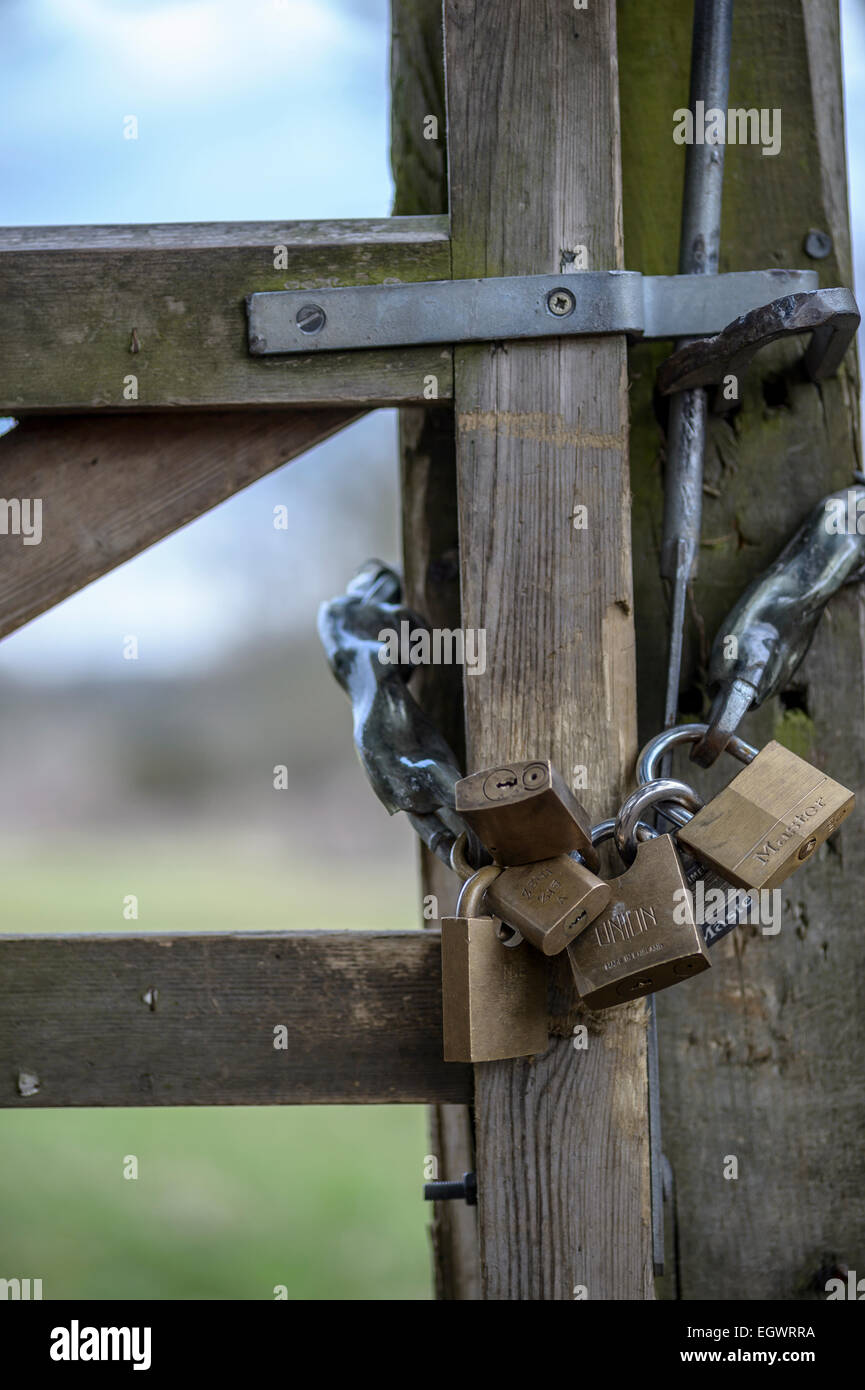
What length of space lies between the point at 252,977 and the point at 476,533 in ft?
1.43

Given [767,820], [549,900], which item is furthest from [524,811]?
[767,820]

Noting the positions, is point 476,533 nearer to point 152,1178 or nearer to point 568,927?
point 568,927

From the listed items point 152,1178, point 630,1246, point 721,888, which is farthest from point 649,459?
point 152,1178

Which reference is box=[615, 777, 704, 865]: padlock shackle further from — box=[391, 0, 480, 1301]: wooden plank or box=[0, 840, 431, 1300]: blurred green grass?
box=[0, 840, 431, 1300]: blurred green grass

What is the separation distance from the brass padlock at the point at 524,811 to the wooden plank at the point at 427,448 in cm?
39

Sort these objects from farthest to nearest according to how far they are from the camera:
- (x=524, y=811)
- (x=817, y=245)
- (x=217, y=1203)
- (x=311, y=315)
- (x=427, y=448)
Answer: (x=217, y=1203), (x=427, y=448), (x=817, y=245), (x=311, y=315), (x=524, y=811)

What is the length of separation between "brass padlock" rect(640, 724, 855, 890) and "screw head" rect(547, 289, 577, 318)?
39 cm

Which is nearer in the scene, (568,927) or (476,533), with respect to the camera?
(568,927)

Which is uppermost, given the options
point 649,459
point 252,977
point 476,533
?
point 649,459

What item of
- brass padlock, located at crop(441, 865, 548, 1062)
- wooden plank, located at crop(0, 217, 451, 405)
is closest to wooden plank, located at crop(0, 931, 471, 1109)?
brass padlock, located at crop(441, 865, 548, 1062)

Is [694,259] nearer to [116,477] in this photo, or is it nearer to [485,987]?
[116,477]

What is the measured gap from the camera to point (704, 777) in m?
1.07

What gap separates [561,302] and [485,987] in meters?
0.55

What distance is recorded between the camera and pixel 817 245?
1.06 m
